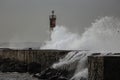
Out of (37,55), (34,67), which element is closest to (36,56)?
(37,55)

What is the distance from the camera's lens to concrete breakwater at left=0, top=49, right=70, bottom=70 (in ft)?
61.8

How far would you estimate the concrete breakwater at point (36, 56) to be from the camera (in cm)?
1883

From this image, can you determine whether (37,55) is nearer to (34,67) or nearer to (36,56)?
(36,56)

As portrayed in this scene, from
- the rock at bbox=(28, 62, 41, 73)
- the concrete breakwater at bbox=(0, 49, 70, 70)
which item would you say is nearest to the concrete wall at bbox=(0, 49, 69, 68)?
the concrete breakwater at bbox=(0, 49, 70, 70)

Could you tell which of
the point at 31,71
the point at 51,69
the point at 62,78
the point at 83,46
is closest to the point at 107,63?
the point at 62,78

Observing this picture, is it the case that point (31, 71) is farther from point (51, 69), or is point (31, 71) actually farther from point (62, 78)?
point (62, 78)

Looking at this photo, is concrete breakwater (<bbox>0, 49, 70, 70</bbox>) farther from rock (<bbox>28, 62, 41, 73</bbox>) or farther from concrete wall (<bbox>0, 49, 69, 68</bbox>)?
rock (<bbox>28, 62, 41, 73</bbox>)

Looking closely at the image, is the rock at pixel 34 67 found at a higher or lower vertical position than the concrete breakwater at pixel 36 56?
lower

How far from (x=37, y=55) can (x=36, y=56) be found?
104 mm

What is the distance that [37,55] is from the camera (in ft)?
68.6

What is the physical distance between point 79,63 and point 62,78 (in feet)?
3.68

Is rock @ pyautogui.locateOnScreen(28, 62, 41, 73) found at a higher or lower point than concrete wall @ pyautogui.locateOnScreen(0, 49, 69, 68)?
lower

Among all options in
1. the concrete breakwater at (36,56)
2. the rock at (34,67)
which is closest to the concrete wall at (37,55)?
the concrete breakwater at (36,56)

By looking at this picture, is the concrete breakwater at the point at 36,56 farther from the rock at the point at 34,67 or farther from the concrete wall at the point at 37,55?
the rock at the point at 34,67
